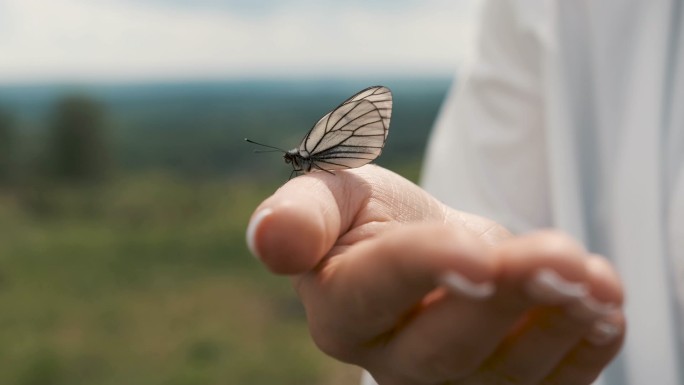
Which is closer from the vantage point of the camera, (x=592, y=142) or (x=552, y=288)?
(x=552, y=288)

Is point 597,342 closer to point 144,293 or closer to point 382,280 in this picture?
point 382,280

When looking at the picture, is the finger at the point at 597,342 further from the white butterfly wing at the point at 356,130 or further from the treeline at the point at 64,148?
the treeline at the point at 64,148

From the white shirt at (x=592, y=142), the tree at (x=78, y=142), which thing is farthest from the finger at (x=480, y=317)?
the tree at (x=78, y=142)

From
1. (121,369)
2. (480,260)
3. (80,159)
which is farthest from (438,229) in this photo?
(80,159)

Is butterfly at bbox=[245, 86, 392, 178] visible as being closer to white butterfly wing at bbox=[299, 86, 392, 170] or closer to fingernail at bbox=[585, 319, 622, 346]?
white butterfly wing at bbox=[299, 86, 392, 170]

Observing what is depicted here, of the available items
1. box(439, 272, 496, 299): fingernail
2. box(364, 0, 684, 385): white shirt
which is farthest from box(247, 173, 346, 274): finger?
box(364, 0, 684, 385): white shirt

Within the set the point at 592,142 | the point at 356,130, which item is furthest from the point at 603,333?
the point at 592,142
